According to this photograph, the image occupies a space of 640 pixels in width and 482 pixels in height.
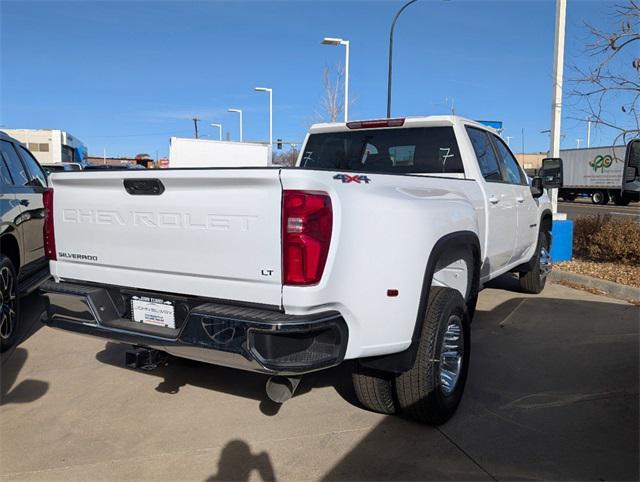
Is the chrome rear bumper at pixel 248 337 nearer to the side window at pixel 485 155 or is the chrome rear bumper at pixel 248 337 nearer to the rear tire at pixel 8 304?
the rear tire at pixel 8 304

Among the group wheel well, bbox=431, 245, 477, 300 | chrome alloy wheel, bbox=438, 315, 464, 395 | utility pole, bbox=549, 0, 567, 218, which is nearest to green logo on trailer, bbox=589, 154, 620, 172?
utility pole, bbox=549, 0, 567, 218

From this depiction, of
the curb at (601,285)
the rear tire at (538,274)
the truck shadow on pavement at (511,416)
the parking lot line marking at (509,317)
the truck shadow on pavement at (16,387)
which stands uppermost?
the rear tire at (538,274)

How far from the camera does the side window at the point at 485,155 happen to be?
4680mm

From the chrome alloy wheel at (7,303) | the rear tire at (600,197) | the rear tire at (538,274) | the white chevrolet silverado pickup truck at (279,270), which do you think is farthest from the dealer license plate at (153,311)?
the rear tire at (600,197)

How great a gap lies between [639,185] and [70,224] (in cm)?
405

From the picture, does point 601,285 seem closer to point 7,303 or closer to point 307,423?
point 307,423

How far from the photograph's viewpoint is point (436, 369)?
3266 mm

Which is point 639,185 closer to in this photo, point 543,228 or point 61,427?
point 543,228

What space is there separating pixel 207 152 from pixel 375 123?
7.36 meters

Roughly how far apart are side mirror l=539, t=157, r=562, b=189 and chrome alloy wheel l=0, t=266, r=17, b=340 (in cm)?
587

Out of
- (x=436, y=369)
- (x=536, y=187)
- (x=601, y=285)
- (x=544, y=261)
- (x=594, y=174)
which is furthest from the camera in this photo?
(x=594, y=174)

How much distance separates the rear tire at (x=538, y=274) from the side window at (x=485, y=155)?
2036 millimetres

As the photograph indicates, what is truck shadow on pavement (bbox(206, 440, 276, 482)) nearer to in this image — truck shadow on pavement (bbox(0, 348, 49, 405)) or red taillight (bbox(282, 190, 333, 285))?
red taillight (bbox(282, 190, 333, 285))

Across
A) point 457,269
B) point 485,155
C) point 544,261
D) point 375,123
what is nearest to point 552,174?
point 544,261
